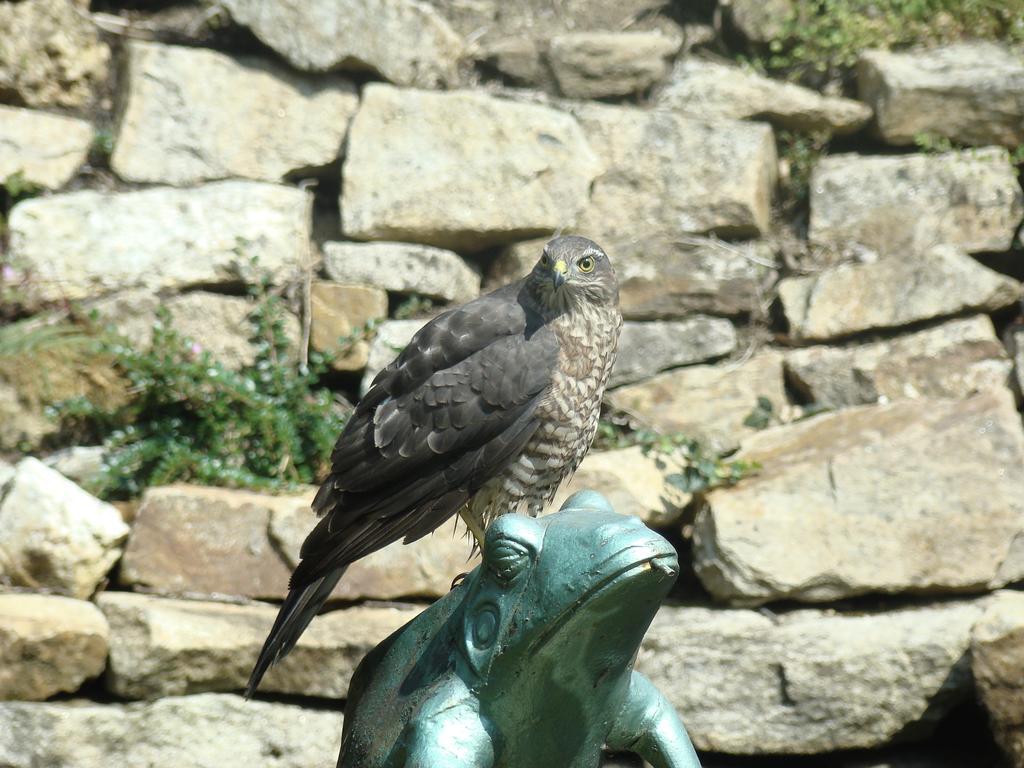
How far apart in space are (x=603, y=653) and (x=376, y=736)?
0.40 meters

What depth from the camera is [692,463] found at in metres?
4.58

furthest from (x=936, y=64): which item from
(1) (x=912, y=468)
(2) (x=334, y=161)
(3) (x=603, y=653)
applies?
(3) (x=603, y=653)

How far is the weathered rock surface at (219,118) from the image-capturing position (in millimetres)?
5297

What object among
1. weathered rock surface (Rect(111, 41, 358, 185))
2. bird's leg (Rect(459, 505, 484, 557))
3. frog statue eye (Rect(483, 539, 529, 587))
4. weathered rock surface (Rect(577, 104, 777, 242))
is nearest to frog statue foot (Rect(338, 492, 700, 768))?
frog statue eye (Rect(483, 539, 529, 587))

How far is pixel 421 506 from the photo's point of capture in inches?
131

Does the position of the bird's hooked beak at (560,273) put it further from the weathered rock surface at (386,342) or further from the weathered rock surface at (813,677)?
the weathered rock surface at (386,342)

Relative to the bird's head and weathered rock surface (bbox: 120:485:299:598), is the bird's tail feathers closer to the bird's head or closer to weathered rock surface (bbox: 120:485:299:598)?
the bird's head

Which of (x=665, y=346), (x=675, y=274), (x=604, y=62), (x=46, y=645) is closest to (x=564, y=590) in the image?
(x=46, y=645)

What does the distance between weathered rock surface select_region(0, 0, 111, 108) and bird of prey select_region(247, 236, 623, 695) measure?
2.73 metres

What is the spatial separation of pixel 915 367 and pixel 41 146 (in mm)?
3684

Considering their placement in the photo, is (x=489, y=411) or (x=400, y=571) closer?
(x=489, y=411)

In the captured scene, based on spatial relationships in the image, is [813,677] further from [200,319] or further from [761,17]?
[761,17]

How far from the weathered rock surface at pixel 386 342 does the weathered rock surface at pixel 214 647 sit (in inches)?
43.4

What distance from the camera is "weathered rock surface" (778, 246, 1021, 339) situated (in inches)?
201
